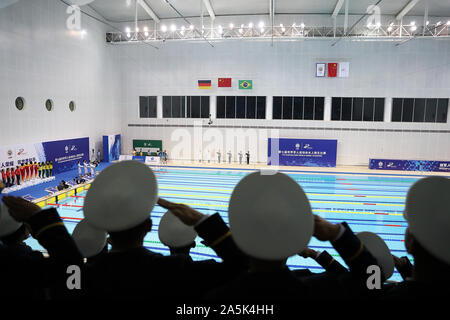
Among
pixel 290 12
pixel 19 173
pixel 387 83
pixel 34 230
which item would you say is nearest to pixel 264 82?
pixel 290 12

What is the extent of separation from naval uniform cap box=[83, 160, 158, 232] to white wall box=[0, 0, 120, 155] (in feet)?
38.9

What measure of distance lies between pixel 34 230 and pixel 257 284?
0.95 metres

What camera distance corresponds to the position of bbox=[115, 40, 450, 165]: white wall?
53.9 feet

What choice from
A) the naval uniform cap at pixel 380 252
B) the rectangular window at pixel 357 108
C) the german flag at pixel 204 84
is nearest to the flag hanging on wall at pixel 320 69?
the rectangular window at pixel 357 108

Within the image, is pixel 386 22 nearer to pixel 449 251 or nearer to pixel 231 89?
pixel 231 89

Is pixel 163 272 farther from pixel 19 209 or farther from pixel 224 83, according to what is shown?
pixel 224 83

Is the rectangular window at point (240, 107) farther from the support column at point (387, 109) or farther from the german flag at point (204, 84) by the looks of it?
the support column at point (387, 109)

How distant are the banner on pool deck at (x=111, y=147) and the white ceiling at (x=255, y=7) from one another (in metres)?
7.12

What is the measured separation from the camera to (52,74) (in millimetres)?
12875

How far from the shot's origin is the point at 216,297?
0.97 metres

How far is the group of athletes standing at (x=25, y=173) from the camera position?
986cm

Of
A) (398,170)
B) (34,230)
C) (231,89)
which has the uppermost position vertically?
(231,89)

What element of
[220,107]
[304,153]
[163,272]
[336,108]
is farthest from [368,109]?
[163,272]

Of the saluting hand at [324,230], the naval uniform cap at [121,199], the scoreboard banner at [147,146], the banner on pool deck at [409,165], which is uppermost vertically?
the naval uniform cap at [121,199]
